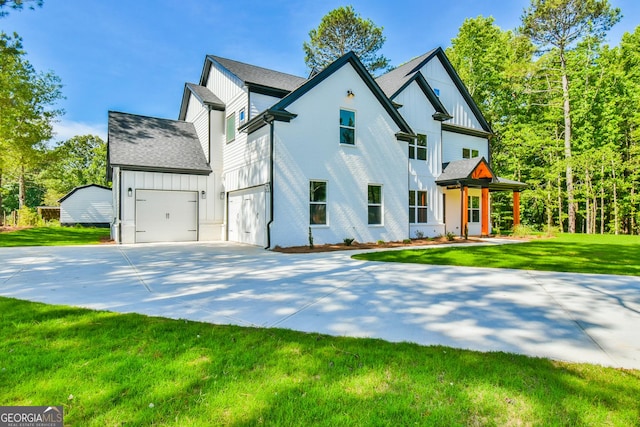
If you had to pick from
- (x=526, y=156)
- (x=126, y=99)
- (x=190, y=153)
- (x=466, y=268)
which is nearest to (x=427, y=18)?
(x=526, y=156)

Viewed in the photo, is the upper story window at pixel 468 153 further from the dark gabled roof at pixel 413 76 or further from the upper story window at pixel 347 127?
the upper story window at pixel 347 127

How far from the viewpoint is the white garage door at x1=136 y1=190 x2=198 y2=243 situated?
14453 mm

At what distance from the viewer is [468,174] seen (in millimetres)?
15766

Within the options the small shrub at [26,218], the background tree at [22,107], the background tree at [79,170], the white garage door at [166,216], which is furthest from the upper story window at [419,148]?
the background tree at [79,170]

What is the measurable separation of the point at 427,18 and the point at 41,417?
2264 centimetres

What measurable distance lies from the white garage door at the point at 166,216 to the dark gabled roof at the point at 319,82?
16.6 feet

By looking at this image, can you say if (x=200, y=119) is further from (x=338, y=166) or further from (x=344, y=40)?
(x=344, y=40)

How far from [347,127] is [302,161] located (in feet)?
8.67

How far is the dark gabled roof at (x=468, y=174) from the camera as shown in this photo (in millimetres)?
15938

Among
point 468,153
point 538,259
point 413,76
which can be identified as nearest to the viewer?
point 538,259

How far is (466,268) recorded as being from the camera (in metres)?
7.89

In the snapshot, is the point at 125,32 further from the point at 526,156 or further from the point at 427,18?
the point at 526,156

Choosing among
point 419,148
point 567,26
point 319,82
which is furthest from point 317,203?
point 567,26

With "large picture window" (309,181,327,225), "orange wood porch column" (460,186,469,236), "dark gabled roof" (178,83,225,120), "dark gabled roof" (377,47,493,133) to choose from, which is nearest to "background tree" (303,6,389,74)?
"dark gabled roof" (377,47,493,133)
